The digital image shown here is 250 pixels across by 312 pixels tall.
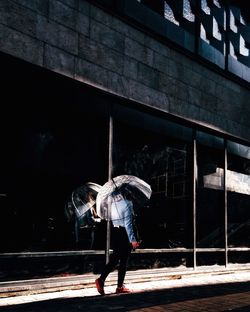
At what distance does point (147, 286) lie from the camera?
24.9ft

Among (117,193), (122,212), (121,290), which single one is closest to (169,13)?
(117,193)

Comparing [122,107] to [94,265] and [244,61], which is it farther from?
[244,61]

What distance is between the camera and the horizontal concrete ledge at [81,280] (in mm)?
6246

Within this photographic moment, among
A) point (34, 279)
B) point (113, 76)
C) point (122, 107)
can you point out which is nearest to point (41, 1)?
point (113, 76)

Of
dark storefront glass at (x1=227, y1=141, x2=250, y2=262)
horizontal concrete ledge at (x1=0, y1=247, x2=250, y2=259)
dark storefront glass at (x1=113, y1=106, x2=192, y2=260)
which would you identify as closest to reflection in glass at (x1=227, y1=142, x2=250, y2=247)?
dark storefront glass at (x1=227, y1=141, x2=250, y2=262)

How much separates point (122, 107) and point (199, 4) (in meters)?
3.68

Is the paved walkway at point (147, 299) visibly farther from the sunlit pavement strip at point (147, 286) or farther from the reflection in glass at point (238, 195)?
the reflection in glass at point (238, 195)

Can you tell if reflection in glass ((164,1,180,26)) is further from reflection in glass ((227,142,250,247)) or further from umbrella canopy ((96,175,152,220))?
umbrella canopy ((96,175,152,220))

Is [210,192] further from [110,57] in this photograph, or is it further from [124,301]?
[124,301]

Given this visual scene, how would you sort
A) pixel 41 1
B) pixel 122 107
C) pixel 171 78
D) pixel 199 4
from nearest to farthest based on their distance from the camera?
pixel 41 1, pixel 122 107, pixel 171 78, pixel 199 4

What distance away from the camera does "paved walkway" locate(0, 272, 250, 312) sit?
557cm

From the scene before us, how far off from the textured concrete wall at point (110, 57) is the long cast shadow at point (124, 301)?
327 centimetres

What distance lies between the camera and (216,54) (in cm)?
1064

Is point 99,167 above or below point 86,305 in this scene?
above
